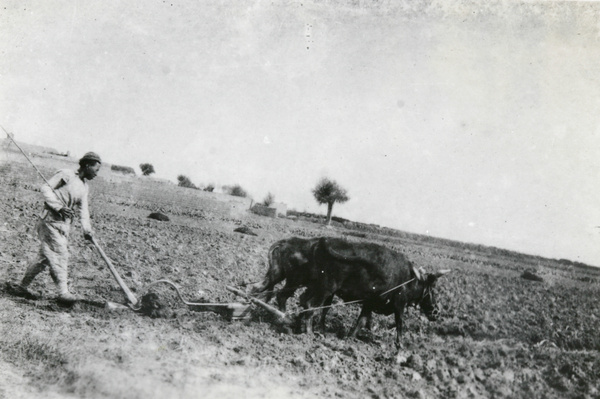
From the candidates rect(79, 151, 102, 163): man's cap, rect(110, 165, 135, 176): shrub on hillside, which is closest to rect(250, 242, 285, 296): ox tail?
rect(79, 151, 102, 163): man's cap

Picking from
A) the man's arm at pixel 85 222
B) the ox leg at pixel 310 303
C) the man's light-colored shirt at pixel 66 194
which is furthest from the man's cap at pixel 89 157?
the ox leg at pixel 310 303

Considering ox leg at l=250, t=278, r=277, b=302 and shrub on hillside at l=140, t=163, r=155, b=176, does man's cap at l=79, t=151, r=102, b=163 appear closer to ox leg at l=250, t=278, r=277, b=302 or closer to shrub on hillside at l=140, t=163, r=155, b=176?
ox leg at l=250, t=278, r=277, b=302

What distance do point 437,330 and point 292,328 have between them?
2470 mm

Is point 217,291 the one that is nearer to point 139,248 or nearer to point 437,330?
point 139,248

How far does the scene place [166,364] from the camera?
3525 mm

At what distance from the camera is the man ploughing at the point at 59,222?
4223 mm

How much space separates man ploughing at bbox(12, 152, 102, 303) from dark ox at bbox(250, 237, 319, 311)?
2.09m

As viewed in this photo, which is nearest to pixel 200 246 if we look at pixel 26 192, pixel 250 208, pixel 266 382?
pixel 266 382

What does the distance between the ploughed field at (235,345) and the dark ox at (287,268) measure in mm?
335

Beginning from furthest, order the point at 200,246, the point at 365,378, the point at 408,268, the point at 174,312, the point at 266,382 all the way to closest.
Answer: the point at 200,246 → the point at 408,268 → the point at 174,312 → the point at 365,378 → the point at 266,382

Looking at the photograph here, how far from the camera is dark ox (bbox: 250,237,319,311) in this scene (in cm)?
498

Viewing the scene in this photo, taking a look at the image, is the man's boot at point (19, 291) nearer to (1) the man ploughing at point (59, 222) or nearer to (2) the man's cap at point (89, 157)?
(1) the man ploughing at point (59, 222)

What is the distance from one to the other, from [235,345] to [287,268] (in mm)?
1218

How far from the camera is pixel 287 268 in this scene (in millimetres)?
4984
